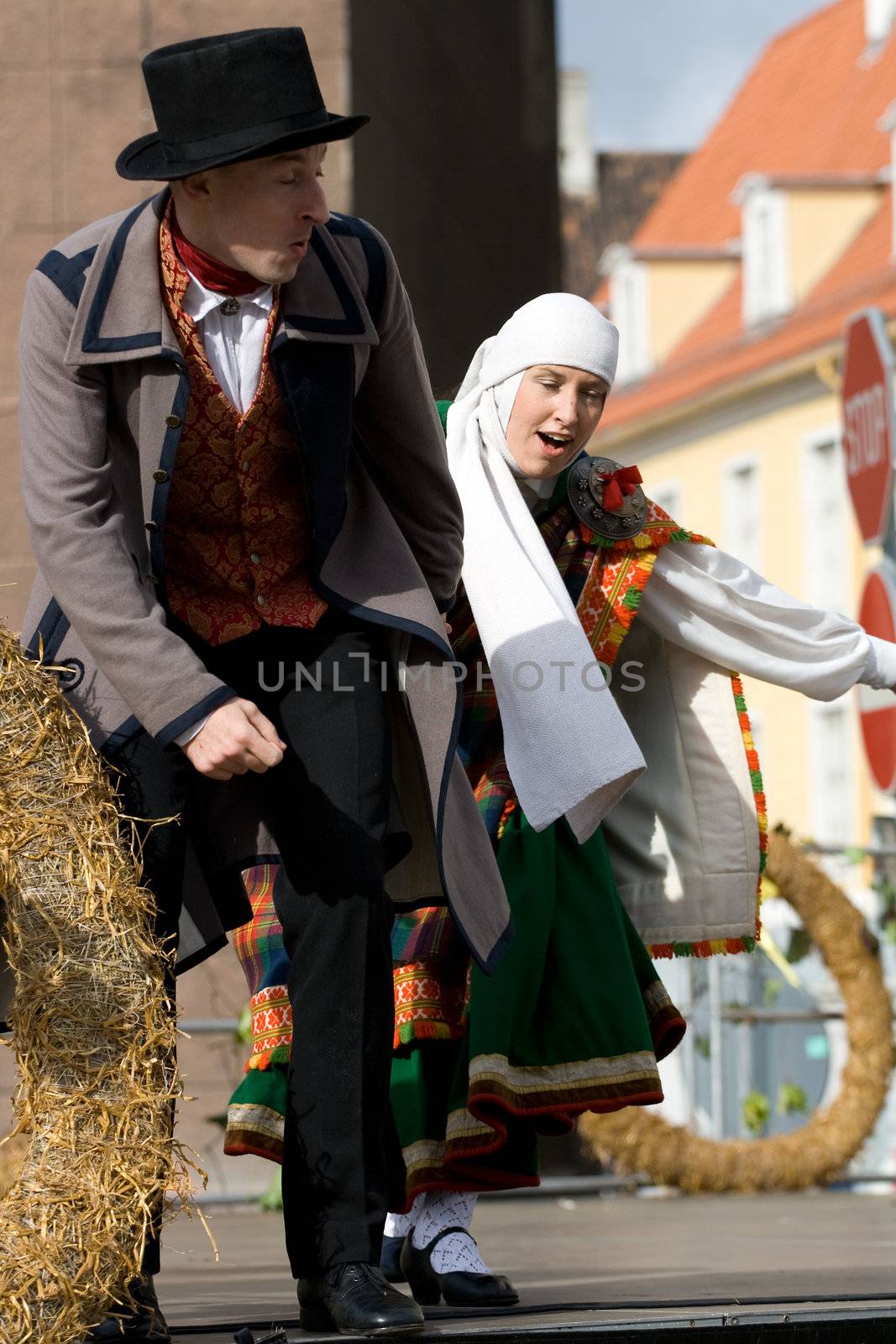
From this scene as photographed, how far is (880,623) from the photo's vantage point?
7453 millimetres

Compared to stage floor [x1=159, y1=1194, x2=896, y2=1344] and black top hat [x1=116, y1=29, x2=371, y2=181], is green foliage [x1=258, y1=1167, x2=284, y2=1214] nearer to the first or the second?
stage floor [x1=159, y1=1194, x2=896, y2=1344]

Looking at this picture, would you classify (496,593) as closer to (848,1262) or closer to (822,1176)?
(848,1262)

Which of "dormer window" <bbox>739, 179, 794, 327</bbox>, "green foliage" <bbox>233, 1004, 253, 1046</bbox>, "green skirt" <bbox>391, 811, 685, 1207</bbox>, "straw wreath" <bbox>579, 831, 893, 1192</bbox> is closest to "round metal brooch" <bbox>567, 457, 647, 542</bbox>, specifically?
"green skirt" <bbox>391, 811, 685, 1207</bbox>

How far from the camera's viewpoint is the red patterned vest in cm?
375

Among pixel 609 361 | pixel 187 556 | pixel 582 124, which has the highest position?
A: pixel 582 124

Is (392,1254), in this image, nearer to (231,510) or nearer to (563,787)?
(563,787)

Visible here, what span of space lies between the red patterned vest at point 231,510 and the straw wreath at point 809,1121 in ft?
15.6

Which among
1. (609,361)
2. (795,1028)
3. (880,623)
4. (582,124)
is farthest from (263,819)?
(582,124)

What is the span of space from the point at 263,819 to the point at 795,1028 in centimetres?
581

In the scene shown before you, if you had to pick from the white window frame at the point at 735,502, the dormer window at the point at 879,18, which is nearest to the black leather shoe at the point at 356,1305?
the white window frame at the point at 735,502

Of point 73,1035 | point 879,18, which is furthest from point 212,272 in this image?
point 879,18

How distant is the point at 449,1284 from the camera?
4.63m

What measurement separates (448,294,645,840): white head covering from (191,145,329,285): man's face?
1273mm

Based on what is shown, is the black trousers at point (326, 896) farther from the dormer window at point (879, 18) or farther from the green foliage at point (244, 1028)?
the dormer window at point (879, 18)
